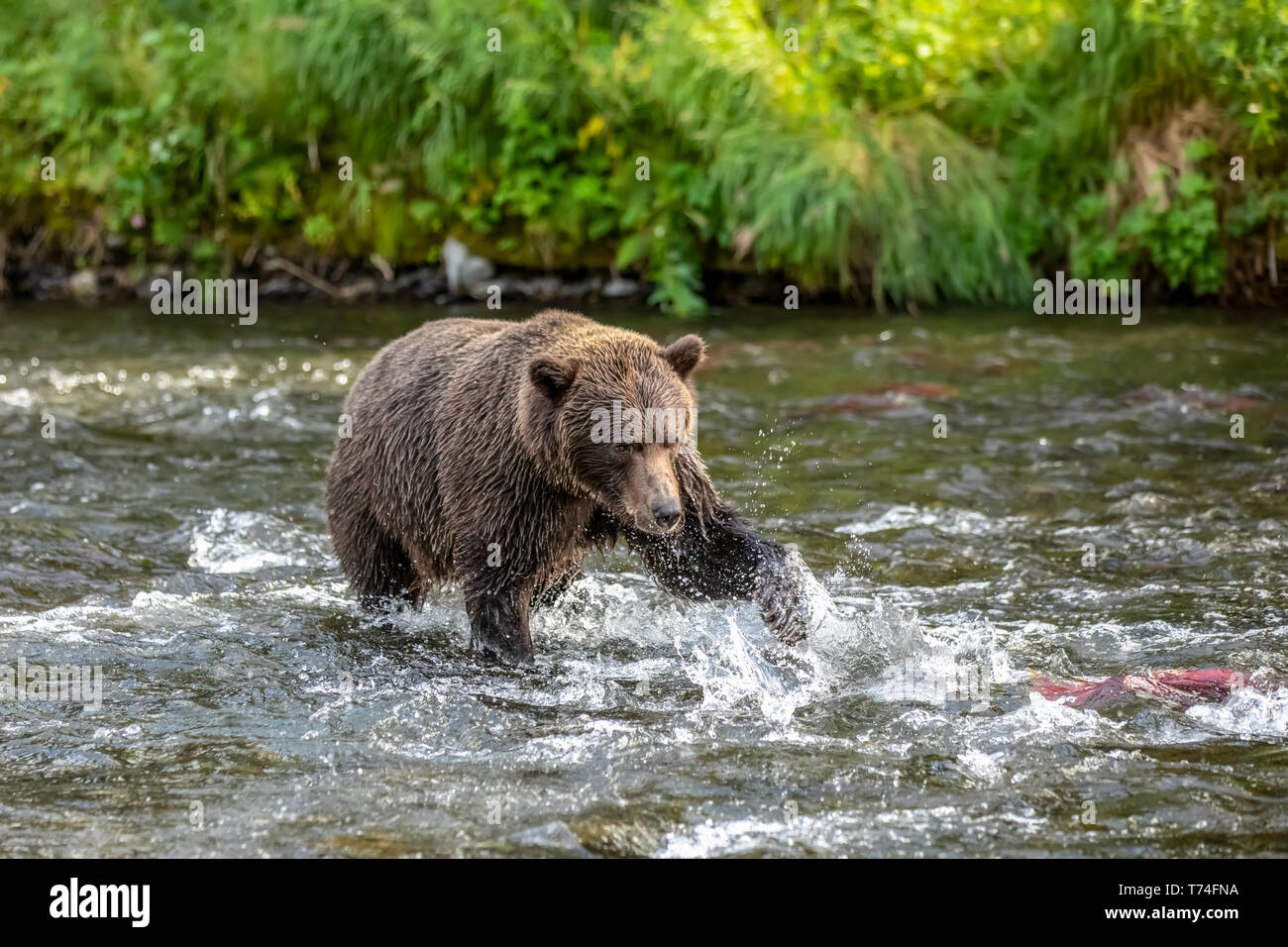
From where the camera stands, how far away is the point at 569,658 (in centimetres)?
598

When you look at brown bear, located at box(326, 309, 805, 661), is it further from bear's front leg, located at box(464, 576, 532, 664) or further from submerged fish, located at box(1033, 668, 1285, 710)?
submerged fish, located at box(1033, 668, 1285, 710)

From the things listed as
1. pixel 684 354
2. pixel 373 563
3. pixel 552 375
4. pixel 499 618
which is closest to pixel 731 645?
pixel 499 618

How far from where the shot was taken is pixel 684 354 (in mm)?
5715

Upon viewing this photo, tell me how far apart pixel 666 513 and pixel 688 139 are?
9.93 m

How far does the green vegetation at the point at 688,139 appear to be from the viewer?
1350cm

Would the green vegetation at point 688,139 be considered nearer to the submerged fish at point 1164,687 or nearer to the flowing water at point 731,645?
the flowing water at point 731,645

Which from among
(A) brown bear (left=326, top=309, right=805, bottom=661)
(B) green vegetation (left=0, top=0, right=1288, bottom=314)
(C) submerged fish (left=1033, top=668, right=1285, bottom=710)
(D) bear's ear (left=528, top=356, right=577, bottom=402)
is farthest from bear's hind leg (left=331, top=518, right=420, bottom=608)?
(B) green vegetation (left=0, top=0, right=1288, bottom=314)

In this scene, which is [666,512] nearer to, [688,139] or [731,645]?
[731,645]

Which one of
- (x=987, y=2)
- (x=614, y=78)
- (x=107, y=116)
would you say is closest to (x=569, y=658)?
(x=614, y=78)

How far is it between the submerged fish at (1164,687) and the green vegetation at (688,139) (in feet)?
28.0

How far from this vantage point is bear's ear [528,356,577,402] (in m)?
5.43
